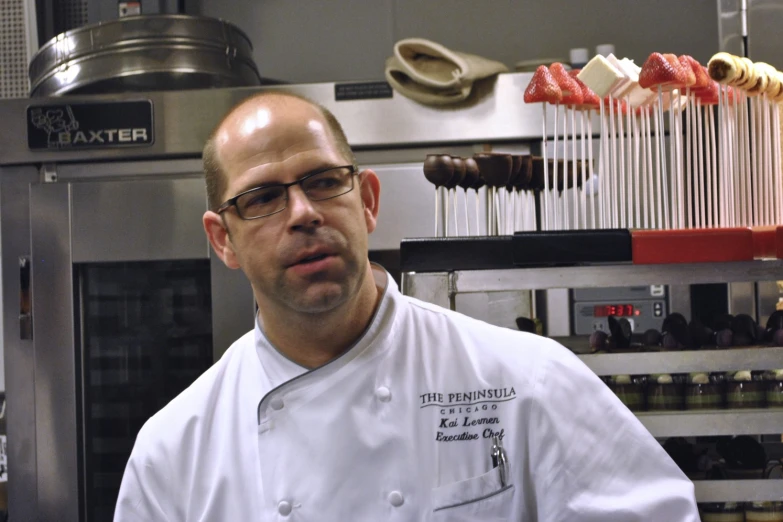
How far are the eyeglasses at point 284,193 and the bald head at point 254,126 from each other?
47 mm

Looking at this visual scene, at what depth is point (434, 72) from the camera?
98.5 inches

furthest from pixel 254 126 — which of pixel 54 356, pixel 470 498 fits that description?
pixel 54 356

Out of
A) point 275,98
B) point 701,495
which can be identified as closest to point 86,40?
point 275,98

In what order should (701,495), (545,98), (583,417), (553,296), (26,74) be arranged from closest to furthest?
(583,417) < (701,495) < (545,98) < (553,296) < (26,74)

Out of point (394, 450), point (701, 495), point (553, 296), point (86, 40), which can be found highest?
point (86, 40)

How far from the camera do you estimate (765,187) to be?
1653 mm

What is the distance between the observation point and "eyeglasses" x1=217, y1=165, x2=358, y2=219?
125cm

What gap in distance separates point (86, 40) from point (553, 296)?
1530 millimetres

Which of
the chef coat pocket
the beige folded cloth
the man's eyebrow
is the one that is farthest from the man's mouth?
the beige folded cloth

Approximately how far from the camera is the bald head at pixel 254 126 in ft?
4.22

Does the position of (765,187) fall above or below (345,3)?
below

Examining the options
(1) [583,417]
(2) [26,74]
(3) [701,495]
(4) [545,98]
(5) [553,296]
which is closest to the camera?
(1) [583,417]

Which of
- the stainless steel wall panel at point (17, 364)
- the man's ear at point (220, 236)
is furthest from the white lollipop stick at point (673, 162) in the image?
the stainless steel wall panel at point (17, 364)

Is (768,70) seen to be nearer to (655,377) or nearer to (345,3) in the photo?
(655,377)
